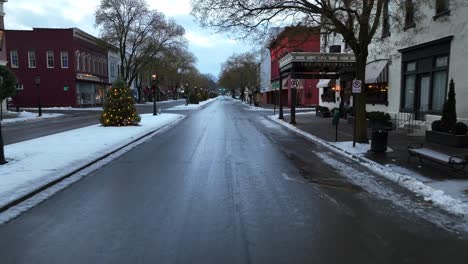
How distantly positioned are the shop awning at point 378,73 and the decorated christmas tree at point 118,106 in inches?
536

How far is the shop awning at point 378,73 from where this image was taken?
2325 cm

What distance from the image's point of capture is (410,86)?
2095cm

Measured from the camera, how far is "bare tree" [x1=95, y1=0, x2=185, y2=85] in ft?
162

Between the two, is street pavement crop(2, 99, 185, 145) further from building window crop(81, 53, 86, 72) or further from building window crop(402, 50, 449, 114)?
building window crop(81, 53, 86, 72)

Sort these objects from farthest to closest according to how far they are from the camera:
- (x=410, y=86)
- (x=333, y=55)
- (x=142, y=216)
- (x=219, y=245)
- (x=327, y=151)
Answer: (x=333, y=55)
(x=410, y=86)
(x=327, y=151)
(x=142, y=216)
(x=219, y=245)

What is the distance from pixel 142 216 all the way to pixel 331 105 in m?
31.7

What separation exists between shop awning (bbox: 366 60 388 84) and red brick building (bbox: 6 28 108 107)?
38654 mm

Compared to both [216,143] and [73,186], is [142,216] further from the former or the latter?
[216,143]

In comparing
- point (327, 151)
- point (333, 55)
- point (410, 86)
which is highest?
point (333, 55)

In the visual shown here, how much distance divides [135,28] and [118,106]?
30913 mm

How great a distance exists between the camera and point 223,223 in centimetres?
620

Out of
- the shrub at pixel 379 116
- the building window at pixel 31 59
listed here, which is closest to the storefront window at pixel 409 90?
the shrub at pixel 379 116

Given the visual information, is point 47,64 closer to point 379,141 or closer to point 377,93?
point 377,93

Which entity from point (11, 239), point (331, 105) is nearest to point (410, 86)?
point (331, 105)
